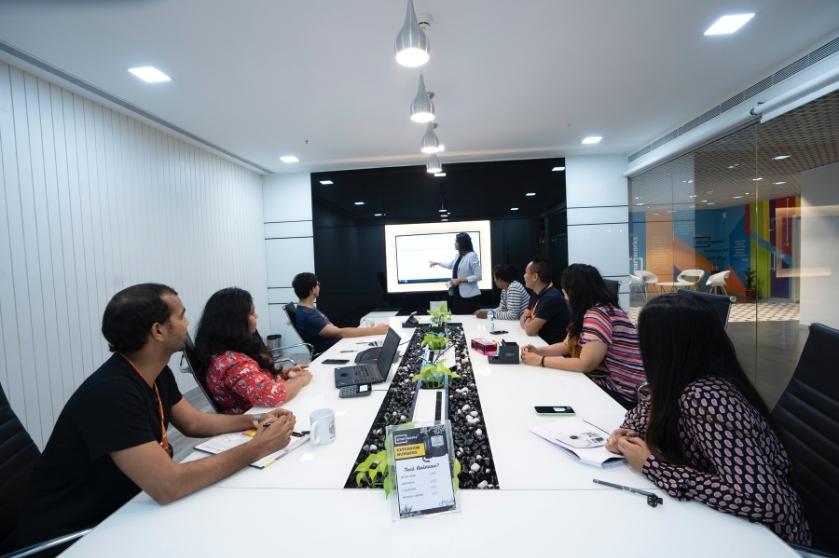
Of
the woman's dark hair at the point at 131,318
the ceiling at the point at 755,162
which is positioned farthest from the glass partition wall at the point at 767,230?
the woman's dark hair at the point at 131,318

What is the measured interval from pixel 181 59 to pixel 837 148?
4445mm

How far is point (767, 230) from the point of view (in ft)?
10.9

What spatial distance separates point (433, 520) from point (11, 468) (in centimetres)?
140

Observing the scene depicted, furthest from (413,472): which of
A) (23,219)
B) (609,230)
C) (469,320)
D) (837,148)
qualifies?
(609,230)

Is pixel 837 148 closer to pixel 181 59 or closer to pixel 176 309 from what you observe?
pixel 176 309

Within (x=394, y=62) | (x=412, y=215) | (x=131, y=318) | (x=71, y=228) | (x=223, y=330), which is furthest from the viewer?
(x=412, y=215)

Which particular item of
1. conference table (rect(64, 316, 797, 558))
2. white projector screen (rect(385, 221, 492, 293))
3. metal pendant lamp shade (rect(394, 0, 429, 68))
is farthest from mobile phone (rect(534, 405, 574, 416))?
white projector screen (rect(385, 221, 492, 293))

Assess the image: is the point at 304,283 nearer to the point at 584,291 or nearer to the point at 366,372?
the point at 366,372

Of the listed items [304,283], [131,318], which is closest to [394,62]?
[304,283]

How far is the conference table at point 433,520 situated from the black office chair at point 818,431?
394 millimetres

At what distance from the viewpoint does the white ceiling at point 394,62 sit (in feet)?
7.45

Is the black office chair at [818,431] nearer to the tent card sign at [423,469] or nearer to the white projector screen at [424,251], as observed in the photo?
the tent card sign at [423,469]

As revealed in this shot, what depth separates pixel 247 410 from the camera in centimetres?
190

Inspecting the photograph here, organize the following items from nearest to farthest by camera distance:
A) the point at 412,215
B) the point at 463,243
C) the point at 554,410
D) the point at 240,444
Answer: the point at 240,444 → the point at 554,410 → the point at 463,243 → the point at 412,215
